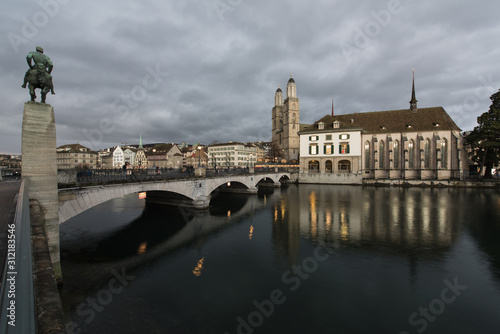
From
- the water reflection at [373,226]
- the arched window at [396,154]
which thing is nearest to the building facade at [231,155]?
the arched window at [396,154]

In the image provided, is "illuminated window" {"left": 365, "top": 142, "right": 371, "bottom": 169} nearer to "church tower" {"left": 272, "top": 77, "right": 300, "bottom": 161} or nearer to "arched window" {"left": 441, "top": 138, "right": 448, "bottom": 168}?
"arched window" {"left": 441, "top": 138, "right": 448, "bottom": 168}

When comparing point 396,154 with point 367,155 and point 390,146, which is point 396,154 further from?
point 367,155

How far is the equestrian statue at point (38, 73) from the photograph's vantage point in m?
7.73

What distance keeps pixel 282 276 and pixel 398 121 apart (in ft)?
196

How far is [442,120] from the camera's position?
170 feet

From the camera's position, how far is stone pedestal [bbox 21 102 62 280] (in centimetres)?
771

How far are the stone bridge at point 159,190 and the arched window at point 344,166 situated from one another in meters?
25.8

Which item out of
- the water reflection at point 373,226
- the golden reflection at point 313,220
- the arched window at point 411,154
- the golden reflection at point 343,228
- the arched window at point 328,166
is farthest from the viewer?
the arched window at point 328,166

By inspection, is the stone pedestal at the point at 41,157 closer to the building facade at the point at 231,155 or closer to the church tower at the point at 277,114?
the building facade at the point at 231,155

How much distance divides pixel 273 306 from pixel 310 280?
2.54 metres

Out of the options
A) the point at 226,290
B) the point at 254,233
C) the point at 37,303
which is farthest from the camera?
the point at 254,233

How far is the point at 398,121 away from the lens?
56406mm

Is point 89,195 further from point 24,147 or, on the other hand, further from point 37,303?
point 37,303

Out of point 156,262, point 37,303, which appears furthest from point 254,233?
point 37,303
